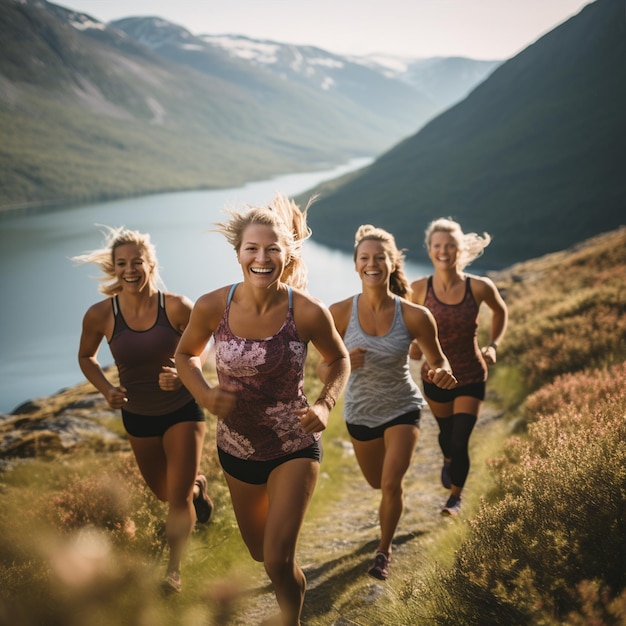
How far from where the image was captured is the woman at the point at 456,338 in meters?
5.77

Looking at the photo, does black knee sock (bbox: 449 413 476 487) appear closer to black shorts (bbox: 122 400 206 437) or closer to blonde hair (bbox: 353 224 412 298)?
blonde hair (bbox: 353 224 412 298)

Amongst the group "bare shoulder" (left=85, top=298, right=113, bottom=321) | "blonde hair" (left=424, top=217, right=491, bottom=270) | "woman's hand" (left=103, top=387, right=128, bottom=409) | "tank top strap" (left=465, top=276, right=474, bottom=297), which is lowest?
"woman's hand" (left=103, top=387, right=128, bottom=409)

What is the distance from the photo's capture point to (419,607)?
362 cm

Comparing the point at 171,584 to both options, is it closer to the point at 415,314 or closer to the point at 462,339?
the point at 415,314

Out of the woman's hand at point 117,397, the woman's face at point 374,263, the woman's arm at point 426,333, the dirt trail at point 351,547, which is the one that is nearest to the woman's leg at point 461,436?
the dirt trail at point 351,547

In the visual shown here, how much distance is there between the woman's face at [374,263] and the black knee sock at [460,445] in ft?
5.79

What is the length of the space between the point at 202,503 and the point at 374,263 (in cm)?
288

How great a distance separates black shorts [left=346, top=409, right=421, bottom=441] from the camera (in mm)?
4797

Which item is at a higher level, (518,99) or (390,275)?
(518,99)

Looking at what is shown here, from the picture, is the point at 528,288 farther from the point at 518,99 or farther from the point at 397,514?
the point at 518,99

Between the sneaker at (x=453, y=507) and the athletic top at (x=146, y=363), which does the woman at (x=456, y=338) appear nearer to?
the sneaker at (x=453, y=507)

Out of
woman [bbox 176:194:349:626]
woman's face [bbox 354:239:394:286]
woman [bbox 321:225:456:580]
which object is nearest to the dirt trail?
woman [bbox 321:225:456:580]

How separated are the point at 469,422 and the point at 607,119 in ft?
475

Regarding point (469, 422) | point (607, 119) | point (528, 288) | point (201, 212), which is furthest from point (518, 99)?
point (469, 422)
